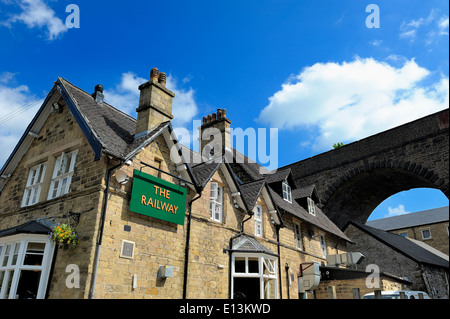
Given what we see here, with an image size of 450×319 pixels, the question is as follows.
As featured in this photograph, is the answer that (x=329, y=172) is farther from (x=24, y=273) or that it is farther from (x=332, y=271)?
(x=24, y=273)

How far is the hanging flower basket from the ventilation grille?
4.49ft

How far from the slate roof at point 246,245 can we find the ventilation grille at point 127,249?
488 cm

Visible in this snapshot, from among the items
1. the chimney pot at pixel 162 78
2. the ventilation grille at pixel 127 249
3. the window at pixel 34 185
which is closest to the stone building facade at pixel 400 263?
the chimney pot at pixel 162 78

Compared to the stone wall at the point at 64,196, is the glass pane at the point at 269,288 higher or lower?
lower

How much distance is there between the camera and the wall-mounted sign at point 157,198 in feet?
38.0

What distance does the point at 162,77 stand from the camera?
14695 mm

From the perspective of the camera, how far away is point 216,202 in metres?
15.1

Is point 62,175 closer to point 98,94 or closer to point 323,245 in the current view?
point 98,94

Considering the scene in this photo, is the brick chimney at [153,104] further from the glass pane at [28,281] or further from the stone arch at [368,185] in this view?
the stone arch at [368,185]

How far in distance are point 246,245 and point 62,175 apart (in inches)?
309

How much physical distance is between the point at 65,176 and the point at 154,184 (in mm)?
3276

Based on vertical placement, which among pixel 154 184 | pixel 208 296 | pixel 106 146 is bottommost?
pixel 208 296

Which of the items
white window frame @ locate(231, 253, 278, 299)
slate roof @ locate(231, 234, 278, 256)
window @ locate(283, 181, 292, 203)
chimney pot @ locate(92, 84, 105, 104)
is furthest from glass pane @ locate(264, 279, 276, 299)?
chimney pot @ locate(92, 84, 105, 104)

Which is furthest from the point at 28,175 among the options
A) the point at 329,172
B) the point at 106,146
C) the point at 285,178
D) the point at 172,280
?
the point at 329,172
